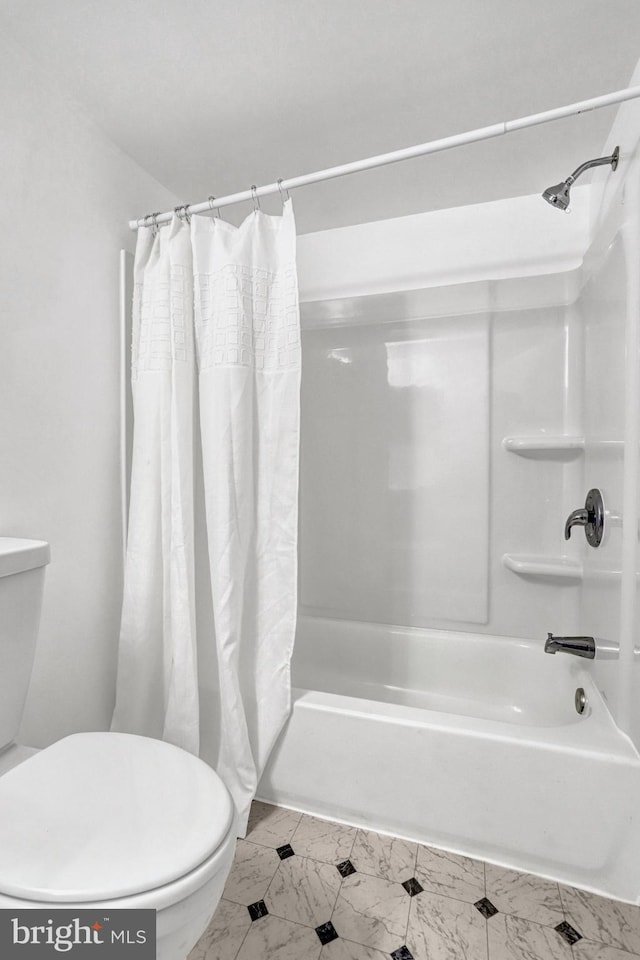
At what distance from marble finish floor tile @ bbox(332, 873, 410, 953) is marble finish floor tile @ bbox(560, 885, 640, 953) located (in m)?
0.40

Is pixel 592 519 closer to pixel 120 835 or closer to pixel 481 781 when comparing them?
pixel 481 781

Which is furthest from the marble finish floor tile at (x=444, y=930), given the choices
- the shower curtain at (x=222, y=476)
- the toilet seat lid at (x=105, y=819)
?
the toilet seat lid at (x=105, y=819)

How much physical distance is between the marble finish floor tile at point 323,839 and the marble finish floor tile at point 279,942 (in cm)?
21

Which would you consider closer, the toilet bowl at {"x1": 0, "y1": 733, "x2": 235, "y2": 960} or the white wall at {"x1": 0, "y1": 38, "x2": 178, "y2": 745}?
the toilet bowl at {"x1": 0, "y1": 733, "x2": 235, "y2": 960}

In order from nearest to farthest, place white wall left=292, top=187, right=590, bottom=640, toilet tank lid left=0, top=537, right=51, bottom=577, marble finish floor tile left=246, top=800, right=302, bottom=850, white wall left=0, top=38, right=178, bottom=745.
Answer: toilet tank lid left=0, top=537, right=51, bottom=577, white wall left=0, top=38, right=178, bottom=745, marble finish floor tile left=246, top=800, right=302, bottom=850, white wall left=292, top=187, right=590, bottom=640

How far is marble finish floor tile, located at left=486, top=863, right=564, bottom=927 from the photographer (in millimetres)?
1254

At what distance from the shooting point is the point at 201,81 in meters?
1.45

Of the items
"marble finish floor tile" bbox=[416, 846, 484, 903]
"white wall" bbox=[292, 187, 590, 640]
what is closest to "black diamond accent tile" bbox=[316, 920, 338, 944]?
"marble finish floor tile" bbox=[416, 846, 484, 903]

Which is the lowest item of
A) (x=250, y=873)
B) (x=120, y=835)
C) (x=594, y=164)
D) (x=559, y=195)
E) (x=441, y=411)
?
(x=250, y=873)

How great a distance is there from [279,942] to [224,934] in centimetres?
13

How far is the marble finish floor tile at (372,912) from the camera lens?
120cm

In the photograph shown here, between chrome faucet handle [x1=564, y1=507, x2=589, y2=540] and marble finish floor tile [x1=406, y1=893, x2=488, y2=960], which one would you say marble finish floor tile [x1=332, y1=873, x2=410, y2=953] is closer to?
marble finish floor tile [x1=406, y1=893, x2=488, y2=960]

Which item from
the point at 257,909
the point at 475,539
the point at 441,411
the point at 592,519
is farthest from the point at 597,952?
the point at 441,411

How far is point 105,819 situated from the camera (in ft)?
2.98
